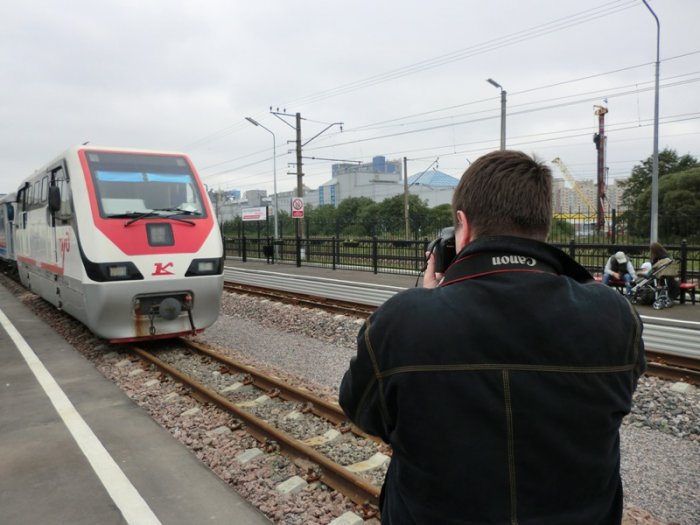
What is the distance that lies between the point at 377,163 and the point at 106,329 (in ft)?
375

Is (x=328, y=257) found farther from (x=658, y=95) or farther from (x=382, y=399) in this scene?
(x=382, y=399)

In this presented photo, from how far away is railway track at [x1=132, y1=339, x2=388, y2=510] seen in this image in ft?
12.5

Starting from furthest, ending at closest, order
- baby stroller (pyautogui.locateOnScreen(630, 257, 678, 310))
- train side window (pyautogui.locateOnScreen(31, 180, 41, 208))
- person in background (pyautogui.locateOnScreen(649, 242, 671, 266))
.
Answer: person in background (pyautogui.locateOnScreen(649, 242, 671, 266)) → baby stroller (pyautogui.locateOnScreen(630, 257, 678, 310)) → train side window (pyautogui.locateOnScreen(31, 180, 41, 208))

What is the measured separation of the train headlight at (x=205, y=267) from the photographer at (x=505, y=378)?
668 centimetres

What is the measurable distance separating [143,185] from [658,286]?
1023cm

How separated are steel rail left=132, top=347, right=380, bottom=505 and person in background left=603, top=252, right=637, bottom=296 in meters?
9.29

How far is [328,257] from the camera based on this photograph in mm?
22906

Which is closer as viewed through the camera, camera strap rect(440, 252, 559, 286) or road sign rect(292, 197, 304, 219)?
camera strap rect(440, 252, 559, 286)

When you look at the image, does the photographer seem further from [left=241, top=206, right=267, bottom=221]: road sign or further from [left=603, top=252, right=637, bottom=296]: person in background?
[left=241, top=206, right=267, bottom=221]: road sign

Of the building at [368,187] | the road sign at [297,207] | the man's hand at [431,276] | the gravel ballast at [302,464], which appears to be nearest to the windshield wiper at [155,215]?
the gravel ballast at [302,464]

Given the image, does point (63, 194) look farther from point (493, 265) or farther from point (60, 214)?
point (493, 265)

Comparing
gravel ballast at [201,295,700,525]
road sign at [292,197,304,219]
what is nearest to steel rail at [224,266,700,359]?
gravel ballast at [201,295,700,525]

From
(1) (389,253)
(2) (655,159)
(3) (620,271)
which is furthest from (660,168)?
(3) (620,271)

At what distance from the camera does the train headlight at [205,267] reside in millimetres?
7750
